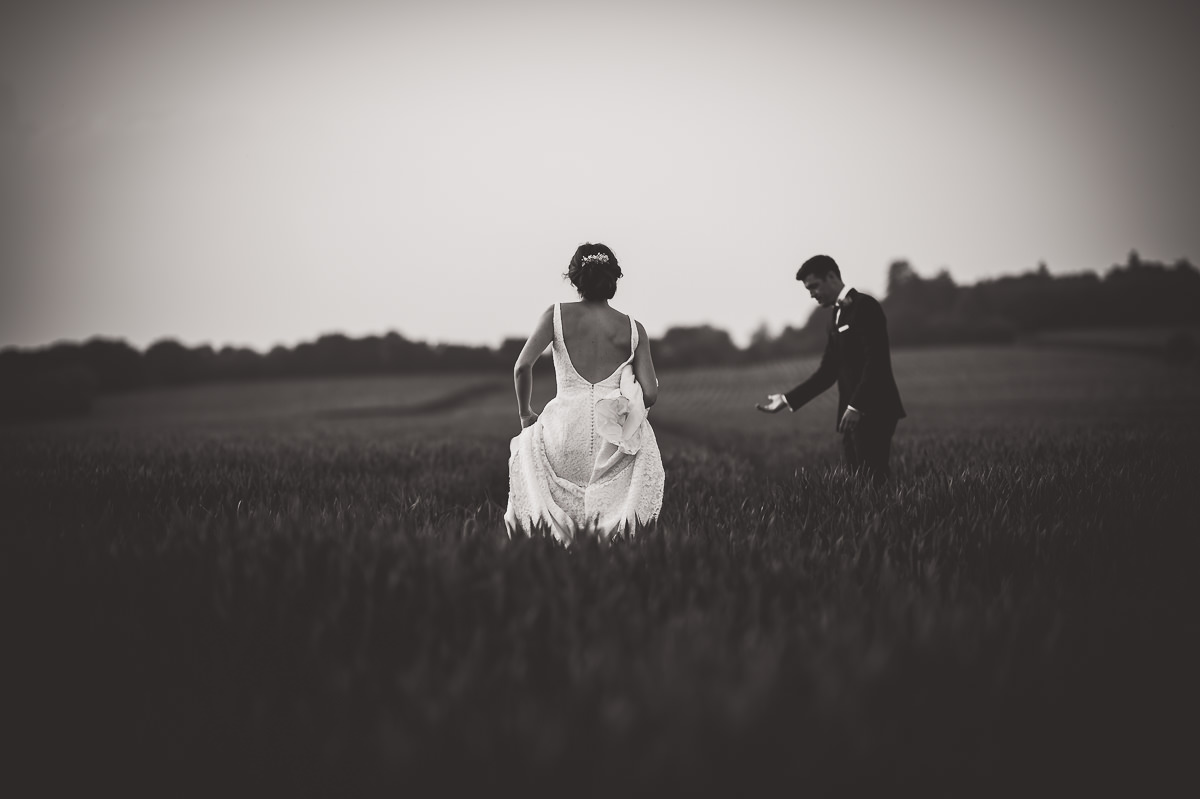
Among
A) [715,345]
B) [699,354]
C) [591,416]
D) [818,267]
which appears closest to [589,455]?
[591,416]

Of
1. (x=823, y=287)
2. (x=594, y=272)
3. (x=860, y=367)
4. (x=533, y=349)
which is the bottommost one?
(x=860, y=367)

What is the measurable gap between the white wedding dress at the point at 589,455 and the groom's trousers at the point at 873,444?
242 centimetres

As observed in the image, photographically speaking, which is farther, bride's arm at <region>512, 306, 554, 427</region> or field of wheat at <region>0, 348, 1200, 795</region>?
bride's arm at <region>512, 306, 554, 427</region>

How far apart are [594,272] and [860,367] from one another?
3.11m

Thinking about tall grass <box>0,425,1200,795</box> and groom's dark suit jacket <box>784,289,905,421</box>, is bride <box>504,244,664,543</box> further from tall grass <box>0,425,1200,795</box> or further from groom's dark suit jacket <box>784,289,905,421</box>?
groom's dark suit jacket <box>784,289,905,421</box>

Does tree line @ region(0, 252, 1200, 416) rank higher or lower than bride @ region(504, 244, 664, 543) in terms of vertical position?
higher

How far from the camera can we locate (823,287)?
6.10 m

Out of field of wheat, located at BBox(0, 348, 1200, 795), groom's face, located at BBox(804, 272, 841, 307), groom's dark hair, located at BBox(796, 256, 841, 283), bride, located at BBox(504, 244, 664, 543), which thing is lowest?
field of wheat, located at BBox(0, 348, 1200, 795)

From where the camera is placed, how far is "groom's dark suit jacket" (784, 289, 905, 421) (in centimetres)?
584

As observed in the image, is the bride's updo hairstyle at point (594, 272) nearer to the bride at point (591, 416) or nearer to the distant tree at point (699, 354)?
the bride at point (591, 416)

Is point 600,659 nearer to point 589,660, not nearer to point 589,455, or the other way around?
point 589,660

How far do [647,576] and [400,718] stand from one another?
1.35m

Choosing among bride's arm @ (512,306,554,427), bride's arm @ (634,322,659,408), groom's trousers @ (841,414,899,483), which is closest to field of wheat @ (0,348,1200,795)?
bride's arm @ (634,322,659,408)

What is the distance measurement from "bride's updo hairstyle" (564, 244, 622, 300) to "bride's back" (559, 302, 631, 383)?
12cm
